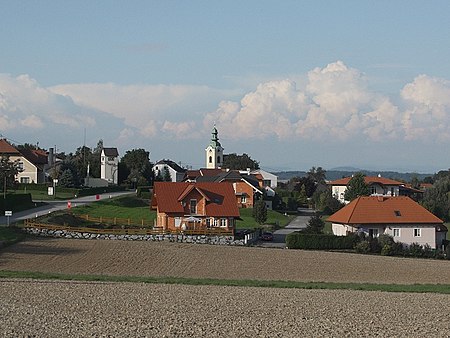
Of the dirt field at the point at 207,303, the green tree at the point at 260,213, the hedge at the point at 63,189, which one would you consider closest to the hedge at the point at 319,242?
the dirt field at the point at 207,303

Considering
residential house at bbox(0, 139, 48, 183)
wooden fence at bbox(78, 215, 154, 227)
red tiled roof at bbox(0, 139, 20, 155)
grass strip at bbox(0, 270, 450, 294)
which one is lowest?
grass strip at bbox(0, 270, 450, 294)

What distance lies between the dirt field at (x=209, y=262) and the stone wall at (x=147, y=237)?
231 cm

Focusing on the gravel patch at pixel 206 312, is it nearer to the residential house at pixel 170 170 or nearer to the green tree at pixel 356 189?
the green tree at pixel 356 189

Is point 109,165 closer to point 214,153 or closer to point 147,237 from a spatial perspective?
point 214,153

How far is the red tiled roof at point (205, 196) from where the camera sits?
6381cm

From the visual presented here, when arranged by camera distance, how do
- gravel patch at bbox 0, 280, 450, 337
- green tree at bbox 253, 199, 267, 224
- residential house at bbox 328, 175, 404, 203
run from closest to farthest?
gravel patch at bbox 0, 280, 450, 337 < green tree at bbox 253, 199, 267, 224 < residential house at bbox 328, 175, 404, 203

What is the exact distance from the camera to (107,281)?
108 ft

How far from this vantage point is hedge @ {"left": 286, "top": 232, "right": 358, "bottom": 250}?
58656mm

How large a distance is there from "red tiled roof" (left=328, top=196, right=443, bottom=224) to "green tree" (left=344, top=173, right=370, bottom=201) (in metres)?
42.4

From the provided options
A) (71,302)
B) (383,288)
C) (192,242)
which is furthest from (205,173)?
(71,302)

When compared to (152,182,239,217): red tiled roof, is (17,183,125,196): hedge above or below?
above

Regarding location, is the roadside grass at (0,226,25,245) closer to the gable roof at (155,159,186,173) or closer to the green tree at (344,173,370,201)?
the green tree at (344,173,370,201)

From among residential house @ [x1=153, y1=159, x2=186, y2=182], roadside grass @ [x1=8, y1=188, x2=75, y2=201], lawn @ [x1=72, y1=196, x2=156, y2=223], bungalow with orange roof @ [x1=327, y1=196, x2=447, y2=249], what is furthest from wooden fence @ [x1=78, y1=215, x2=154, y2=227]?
residential house @ [x1=153, y1=159, x2=186, y2=182]

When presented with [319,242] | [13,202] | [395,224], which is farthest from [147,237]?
[395,224]
